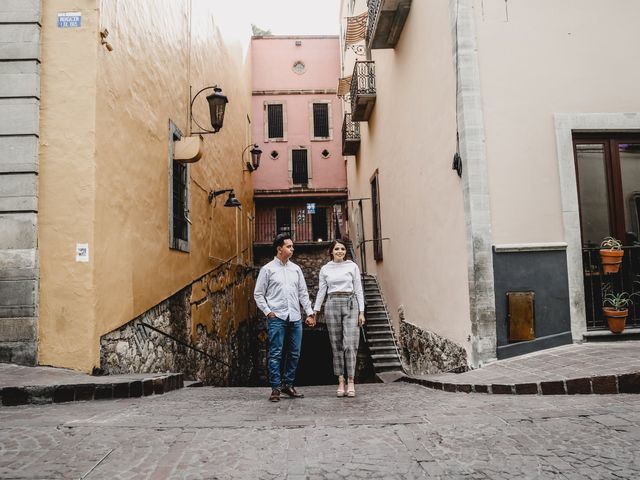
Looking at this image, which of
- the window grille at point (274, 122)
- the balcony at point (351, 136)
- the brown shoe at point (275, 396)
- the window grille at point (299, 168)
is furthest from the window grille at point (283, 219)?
the brown shoe at point (275, 396)

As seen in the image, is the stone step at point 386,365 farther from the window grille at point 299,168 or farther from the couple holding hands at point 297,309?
the window grille at point 299,168

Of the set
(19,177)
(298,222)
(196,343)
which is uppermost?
(298,222)

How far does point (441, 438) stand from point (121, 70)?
5.68 m

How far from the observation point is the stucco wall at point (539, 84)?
5.92 meters

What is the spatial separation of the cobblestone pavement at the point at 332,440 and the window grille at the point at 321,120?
69.5 ft

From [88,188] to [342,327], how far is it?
3.19 meters

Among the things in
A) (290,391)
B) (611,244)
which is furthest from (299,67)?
(290,391)

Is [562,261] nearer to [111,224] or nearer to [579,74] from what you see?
[579,74]

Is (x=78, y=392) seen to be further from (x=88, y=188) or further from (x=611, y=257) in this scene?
(x=611, y=257)

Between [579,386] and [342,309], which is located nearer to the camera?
[579,386]

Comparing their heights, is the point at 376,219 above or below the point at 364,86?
below

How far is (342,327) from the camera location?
551 centimetres

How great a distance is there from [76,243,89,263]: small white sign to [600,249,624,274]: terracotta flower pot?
594cm

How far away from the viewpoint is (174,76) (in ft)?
28.5
